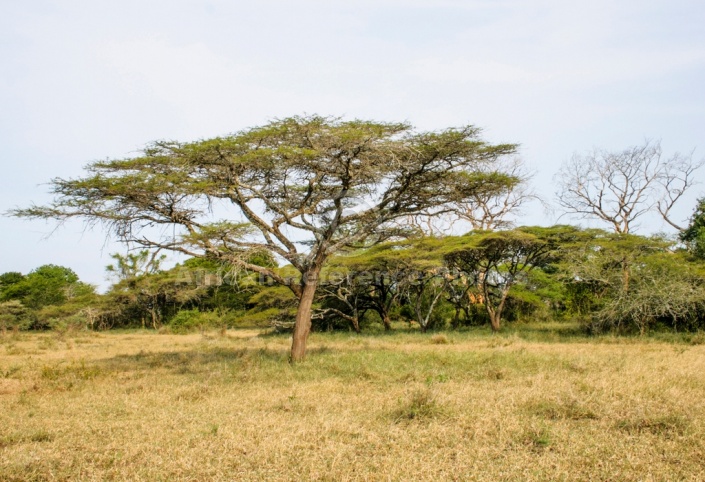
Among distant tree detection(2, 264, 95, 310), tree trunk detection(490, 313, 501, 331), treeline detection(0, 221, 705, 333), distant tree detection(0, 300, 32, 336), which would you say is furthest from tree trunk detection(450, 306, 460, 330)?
distant tree detection(2, 264, 95, 310)

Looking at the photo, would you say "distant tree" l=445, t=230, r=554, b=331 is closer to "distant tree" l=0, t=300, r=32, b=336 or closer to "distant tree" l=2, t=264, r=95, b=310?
"distant tree" l=0, t=300, r=32, b=336

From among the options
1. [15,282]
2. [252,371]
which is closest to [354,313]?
[252,371]

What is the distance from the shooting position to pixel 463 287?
2456 centimetres

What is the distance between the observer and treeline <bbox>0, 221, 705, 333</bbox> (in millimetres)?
16750

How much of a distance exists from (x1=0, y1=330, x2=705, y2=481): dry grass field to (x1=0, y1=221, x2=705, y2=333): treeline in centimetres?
300

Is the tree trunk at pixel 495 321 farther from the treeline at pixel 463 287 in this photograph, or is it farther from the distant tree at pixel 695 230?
the distant tree at pixel 695 230

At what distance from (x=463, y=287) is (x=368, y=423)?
19.3 m

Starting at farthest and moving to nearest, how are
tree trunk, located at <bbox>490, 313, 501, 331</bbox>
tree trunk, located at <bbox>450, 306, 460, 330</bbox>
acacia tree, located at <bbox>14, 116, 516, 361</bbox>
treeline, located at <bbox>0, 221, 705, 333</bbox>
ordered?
1. tree trunk, located at <bbox>450, 306, 460, 330</bbox>
2. tree trunk, located at <bbox>490, 313, 501, 331</bbox>
3. treeline, located at <bbox>0, 221, 705, 333</bbox>
4. acacia tree, located at <bbox>14, 116, 516, 361</bbox>

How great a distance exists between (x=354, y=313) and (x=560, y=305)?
33.4ft

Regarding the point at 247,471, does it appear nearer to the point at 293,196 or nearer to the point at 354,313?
the point at 293,196

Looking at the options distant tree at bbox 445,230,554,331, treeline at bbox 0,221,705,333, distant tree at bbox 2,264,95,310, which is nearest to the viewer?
treeline at bbox 0,221,705,333

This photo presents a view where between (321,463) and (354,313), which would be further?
(354,313)

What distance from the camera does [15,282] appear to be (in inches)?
1757

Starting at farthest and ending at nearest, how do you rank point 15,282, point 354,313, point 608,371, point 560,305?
point 15,282 → point 560,305 → point 354,313 → point 608,371
